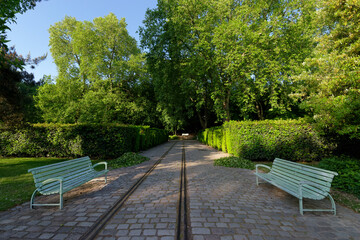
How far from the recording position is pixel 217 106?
14.5m

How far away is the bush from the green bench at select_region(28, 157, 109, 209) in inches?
282

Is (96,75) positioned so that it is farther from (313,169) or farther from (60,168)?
(313,169)

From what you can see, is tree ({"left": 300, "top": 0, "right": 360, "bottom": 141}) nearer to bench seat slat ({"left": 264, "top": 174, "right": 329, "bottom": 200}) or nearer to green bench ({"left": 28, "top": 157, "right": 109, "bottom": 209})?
bench seat slat ({"left": 264, "top": 174, "right": 329, "bottom": 200})

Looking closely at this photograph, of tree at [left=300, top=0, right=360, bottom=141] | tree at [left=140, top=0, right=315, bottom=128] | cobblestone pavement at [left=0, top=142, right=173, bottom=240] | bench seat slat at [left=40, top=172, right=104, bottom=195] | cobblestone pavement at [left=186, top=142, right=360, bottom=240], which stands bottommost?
cobblestone pavement at [left=186, top=142, right=360, bottom=240]

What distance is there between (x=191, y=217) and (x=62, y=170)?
354 cm

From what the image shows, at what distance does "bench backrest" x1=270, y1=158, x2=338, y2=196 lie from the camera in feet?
11.1

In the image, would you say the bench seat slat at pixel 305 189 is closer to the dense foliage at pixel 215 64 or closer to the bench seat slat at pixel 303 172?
the bench seat slat at pixel 303 172

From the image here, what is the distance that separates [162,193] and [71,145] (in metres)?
8.30

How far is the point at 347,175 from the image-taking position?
15.6 ft

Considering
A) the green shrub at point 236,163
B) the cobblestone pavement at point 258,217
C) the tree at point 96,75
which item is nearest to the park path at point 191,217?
the cobblestone pavement at point 258,217

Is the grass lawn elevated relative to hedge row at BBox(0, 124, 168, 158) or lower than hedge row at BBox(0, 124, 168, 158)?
lower

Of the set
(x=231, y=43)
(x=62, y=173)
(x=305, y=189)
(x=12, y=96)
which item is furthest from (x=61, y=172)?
(x=231, y=43)

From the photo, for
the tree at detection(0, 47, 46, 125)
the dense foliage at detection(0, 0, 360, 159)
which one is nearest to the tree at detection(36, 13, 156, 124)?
the dense foliage at detection(0, 0, 360, 159)

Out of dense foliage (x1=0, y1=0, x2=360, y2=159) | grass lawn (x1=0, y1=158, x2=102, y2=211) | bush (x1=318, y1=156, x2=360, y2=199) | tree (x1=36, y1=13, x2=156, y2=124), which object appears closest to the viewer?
grass lawn (x1=0, y1=158, x2=102, y2=211)
